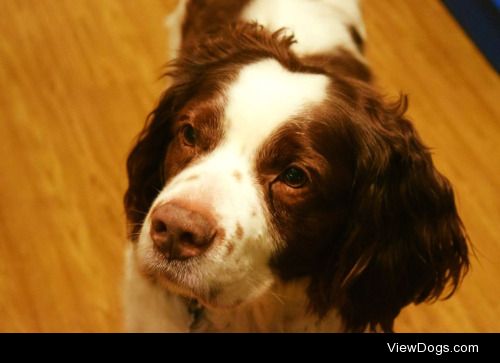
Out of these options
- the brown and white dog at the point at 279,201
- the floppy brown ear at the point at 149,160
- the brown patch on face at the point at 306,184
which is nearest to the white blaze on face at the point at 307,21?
the brown and white dog at the point at 279,201

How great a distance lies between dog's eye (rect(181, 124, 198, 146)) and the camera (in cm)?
134

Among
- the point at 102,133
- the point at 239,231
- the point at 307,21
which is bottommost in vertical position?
the point at 102,133

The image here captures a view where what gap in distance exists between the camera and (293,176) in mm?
1284

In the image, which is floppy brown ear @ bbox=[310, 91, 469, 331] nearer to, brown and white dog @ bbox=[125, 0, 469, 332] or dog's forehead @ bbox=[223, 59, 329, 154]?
brown and white dog @ bbox=[125, 0, 469, 332]

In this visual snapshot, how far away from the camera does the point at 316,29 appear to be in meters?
1.99

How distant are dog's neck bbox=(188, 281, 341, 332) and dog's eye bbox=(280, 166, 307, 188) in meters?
0.41

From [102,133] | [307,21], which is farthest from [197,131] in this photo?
[102,133]

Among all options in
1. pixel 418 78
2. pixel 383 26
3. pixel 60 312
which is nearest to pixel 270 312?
pixel 60 312

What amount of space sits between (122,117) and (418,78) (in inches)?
56.7

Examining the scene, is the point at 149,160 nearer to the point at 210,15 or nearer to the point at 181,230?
the point at 181,230

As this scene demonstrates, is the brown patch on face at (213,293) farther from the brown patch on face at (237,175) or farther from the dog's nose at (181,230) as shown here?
the brown patch on face at (237,175)

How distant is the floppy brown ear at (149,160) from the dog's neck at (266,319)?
0.29 m

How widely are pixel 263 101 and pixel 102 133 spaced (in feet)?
4.53

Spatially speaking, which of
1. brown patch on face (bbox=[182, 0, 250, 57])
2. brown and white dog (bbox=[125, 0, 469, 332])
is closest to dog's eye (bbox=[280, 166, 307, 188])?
brown and white dog (bbox=[125, 0, 469, 332])
